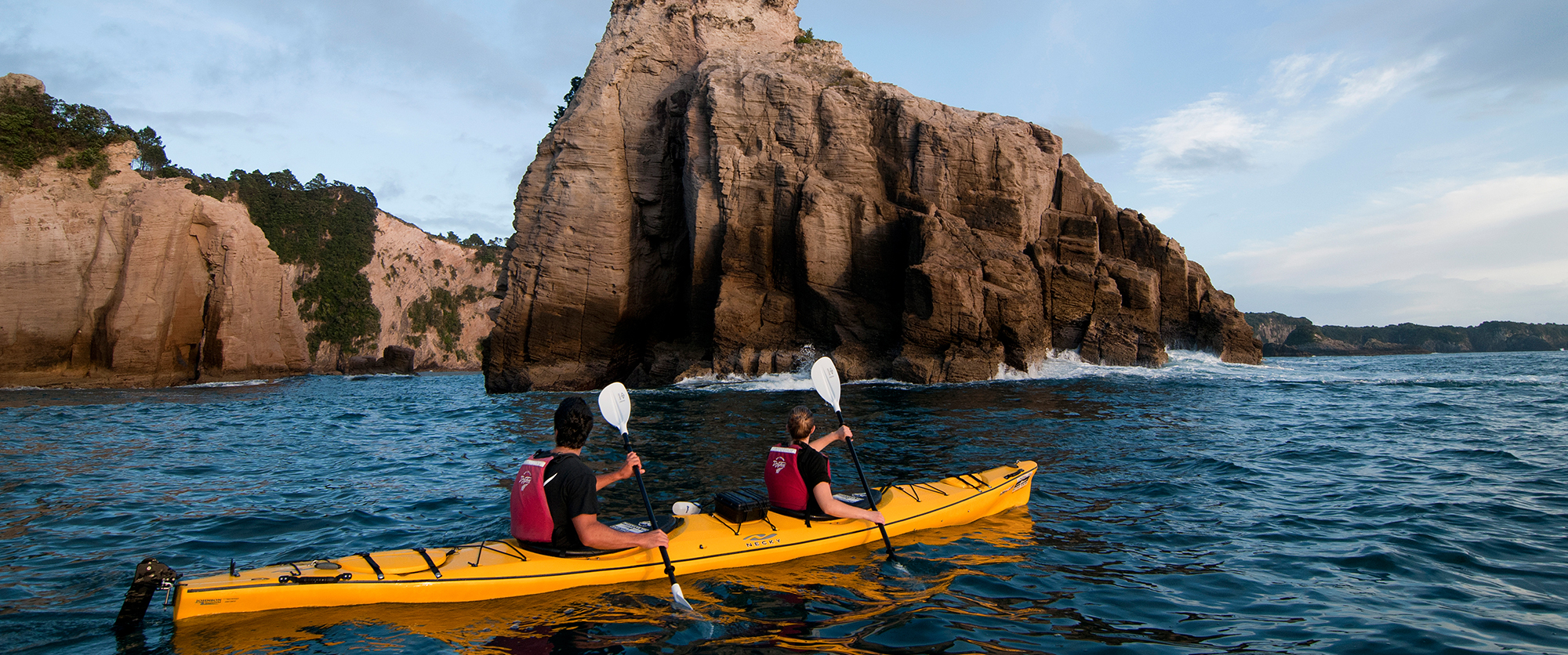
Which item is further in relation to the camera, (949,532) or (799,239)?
(799,239)

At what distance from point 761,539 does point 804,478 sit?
561mm

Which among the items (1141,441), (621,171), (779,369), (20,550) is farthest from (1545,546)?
(621,171)

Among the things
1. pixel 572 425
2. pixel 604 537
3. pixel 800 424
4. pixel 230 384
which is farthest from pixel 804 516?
pixel 230 384

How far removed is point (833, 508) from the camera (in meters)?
5.32

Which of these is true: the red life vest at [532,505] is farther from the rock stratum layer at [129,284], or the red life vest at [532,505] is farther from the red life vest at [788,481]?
the rock stratum layer at [129,284]

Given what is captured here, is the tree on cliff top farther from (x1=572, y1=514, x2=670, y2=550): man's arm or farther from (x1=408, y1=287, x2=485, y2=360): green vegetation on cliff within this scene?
(x1=572, y1=514, x2=670, y2=550): man's arm

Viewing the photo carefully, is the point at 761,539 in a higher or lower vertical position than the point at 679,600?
higher

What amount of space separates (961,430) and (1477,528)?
5849 millimetres

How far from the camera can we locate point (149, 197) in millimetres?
27391

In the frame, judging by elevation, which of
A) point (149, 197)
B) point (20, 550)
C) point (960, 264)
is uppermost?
point (149, 197)

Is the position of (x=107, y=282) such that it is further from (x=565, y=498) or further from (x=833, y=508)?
(x=833, y=508)

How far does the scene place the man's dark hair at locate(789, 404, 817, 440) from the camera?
543 centimetres

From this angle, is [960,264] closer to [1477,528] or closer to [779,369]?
[779,369]

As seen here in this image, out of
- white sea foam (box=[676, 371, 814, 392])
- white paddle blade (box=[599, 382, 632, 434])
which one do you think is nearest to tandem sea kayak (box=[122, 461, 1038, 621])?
white paddle blade (box=[599, 382, 632, 434])
